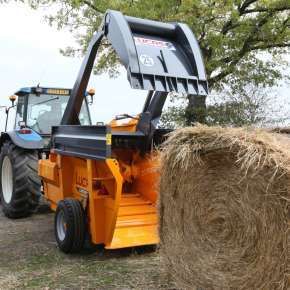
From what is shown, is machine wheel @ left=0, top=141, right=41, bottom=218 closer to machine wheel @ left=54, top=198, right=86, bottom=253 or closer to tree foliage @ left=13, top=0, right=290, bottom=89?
machine wheel @ left=54, top=198, right=86, bottom=253

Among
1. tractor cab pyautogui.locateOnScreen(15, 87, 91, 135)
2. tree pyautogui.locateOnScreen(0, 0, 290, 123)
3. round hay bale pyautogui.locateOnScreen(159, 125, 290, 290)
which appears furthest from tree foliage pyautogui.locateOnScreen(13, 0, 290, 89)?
round hay bale pyautogui.locateOnScreen(159, 125, 290, 290)

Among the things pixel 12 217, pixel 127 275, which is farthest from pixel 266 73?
Answer: pixel 127 275

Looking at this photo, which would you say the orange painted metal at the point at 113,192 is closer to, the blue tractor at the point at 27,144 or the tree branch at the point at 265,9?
the blue tractor at the point at 27,144

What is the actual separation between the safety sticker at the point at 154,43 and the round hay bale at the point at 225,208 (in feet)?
5.11

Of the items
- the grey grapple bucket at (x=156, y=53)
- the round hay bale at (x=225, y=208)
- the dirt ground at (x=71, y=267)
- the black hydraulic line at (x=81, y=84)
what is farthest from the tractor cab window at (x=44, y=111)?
the round hay bale at (x=225, y=208)

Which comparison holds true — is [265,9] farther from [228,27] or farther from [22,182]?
[22,182]

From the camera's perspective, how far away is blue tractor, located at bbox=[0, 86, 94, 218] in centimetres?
645

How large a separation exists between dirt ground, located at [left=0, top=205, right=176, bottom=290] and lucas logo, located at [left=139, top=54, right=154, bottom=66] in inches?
70.5

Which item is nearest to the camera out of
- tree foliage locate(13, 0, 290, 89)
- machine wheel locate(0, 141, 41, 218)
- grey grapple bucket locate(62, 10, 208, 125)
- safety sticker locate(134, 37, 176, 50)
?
grey grapple bucket locate(62, 10, 208, 125)

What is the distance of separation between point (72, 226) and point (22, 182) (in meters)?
1.83

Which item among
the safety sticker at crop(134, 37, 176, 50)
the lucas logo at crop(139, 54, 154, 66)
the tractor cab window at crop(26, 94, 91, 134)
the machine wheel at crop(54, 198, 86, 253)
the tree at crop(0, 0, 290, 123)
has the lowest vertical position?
the machine wheel at crop(54, 198, 86, 253)

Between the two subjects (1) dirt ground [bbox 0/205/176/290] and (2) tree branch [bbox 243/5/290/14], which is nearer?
(1) dirt ground [bbox 0/205/176/290]

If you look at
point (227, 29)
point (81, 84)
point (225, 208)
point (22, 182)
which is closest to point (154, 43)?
point (81, 84)

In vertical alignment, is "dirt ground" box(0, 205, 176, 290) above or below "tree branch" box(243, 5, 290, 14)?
below
